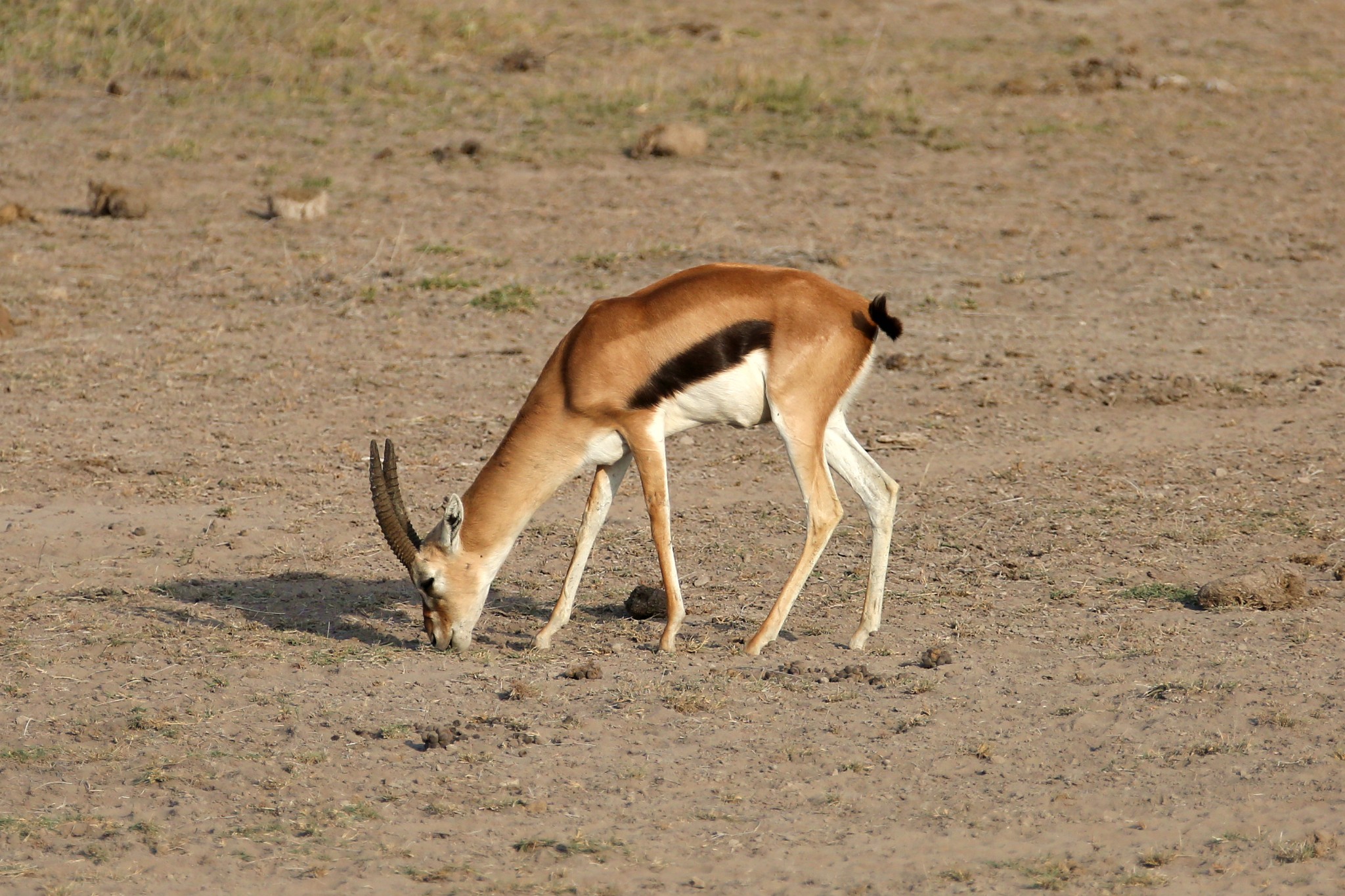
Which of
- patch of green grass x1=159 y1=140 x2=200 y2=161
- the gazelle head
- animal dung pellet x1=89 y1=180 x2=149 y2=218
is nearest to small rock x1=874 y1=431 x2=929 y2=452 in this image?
the gazelle head

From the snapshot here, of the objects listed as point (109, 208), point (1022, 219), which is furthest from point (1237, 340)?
point (109, 208)

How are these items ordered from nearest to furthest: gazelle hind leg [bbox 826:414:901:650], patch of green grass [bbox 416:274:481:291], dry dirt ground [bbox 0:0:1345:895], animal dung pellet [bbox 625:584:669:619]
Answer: dry dirt ground [bbox 0:0:1345:895] → gazelle hind leg [bbox 826:414:901:650] → animal dung pellet [bbox 625:584:669:619] → patch of green grass [bbox 416:274:481:291]

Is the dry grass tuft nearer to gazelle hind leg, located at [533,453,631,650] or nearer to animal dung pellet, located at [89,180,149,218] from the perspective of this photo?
gazelle hind leg, located at [533,453,631,650]

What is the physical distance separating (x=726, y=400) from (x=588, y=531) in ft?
3.25

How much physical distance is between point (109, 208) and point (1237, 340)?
10.1 m

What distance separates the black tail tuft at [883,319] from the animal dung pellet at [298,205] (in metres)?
8.78

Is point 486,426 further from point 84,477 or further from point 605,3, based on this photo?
point 605,3

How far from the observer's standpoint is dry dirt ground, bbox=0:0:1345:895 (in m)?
5.45

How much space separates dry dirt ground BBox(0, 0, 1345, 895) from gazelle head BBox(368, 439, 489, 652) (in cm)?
25

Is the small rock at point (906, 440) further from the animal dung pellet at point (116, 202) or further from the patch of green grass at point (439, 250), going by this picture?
the animal dung pellet at point (116, 202)

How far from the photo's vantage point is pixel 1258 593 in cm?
728

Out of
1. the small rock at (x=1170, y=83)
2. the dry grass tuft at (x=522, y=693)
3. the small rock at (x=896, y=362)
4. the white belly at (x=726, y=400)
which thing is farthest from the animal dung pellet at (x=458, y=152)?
the dry grass tuft at (x=522, y=693)

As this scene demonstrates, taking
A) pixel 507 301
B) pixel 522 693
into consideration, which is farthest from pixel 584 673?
pixel 507 301

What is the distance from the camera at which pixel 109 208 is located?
14.4m
